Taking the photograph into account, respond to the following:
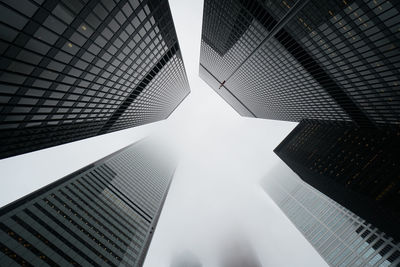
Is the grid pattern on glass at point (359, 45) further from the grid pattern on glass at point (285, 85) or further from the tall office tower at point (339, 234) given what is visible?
the tall office tower at point (339, 234)

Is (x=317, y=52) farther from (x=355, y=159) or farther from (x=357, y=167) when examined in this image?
(x=355, y=159)

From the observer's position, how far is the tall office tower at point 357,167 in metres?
72.1

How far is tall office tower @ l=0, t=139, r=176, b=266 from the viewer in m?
47.5

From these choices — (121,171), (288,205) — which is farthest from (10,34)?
(288,205)

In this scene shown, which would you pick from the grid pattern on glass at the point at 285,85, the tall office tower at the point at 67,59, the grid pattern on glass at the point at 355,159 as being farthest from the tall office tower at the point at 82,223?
the grid pattern on glass at the point at 355,159

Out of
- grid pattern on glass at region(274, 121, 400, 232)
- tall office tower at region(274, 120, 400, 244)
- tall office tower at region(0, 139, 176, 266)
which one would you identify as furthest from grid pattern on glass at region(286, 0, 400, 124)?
tall office tower at region(0, 139, 176, 266)

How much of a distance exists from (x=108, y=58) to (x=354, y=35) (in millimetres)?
49888

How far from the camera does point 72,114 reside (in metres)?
41.7

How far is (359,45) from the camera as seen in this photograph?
1799 inches

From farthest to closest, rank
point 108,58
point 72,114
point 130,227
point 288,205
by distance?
point 288,205 < point 130,227 < point 72,114 < point 108,58

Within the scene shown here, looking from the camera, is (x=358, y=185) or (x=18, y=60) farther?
(x=358, y=185)

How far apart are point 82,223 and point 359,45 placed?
8682 centimetres

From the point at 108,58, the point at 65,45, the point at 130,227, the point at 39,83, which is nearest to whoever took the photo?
the point at 65,45

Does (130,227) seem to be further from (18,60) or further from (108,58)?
(18,60)
